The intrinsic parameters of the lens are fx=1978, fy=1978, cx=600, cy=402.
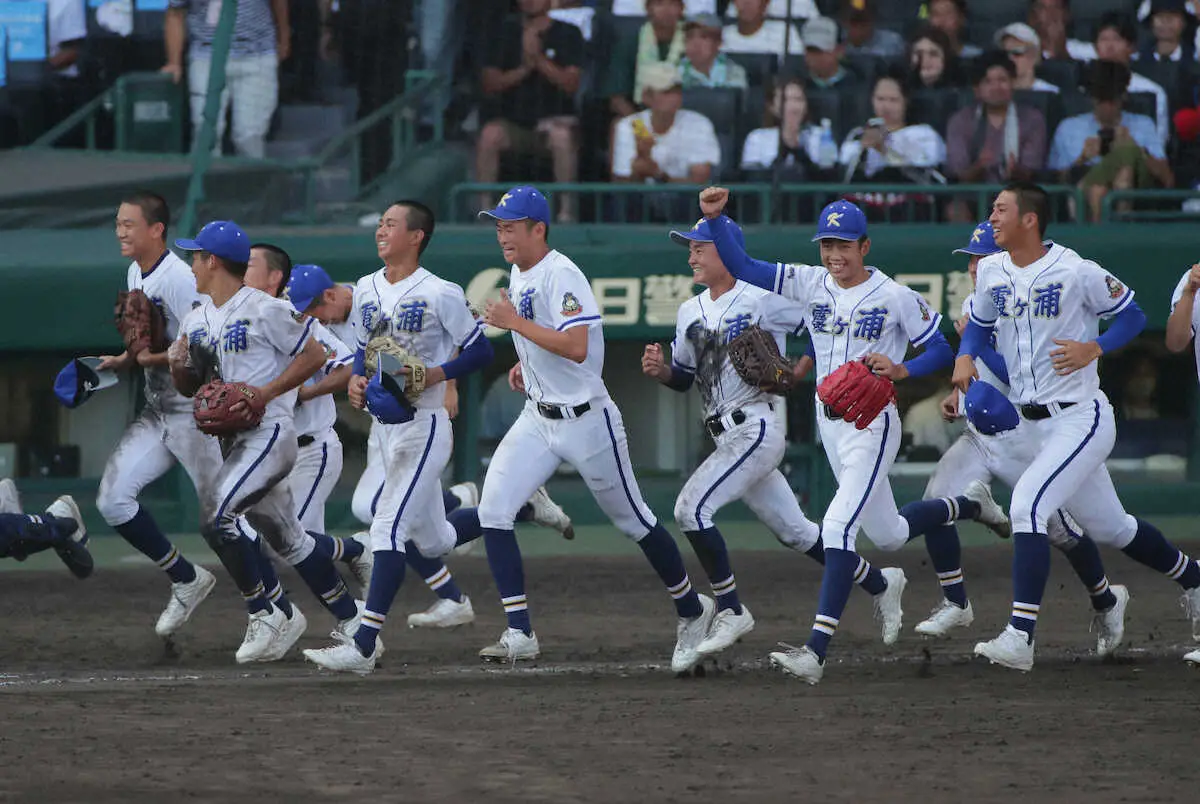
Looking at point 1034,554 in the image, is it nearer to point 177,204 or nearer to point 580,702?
point 580,702

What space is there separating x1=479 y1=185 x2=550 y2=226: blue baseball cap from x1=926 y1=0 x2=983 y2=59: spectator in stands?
776cm

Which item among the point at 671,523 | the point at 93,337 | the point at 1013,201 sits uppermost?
the point at 1013,201

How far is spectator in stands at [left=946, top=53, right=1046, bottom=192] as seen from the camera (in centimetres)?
1440

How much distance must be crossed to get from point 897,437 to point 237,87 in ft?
26.2

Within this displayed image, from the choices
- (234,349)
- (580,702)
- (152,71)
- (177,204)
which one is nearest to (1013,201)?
(580,702)

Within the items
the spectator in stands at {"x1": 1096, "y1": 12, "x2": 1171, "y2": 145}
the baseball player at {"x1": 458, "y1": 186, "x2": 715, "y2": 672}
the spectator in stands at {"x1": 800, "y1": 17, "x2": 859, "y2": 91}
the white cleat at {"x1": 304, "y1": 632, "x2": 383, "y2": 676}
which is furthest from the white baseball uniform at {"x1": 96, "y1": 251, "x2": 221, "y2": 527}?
the spectator in stands at {"x1": 1096, "y1": 12, "x2": 1171, "y2": 145}

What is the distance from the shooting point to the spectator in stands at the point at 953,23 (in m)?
15.0

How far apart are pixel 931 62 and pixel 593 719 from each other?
29.9 ft

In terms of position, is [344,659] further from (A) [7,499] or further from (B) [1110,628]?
(B) [1110,628]

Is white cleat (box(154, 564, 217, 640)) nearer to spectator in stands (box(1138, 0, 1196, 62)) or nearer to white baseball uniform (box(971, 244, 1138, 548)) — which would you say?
white baseball uniform (box(971, 244, 1138, 548))

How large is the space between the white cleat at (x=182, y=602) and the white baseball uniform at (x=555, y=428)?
5.46 ft

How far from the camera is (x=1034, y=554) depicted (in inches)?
303

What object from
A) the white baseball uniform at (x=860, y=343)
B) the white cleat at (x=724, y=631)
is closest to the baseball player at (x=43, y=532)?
the white cleat at (x=724, y=631)

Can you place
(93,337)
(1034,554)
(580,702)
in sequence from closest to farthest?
(580,702), (1034,554), (93,337)
